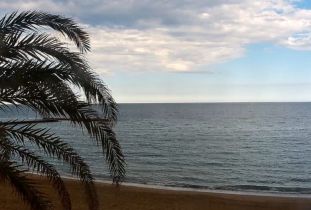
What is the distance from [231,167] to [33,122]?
83.6ft

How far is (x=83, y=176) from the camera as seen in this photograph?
7.35m

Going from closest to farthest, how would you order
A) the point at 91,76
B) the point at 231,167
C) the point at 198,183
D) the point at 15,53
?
the point at 15,53, the point at 91,76, the point at 198,183, the point at 231,167

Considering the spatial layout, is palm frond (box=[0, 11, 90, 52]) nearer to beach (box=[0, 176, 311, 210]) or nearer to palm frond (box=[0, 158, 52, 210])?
palm frond (box=[0, 158, 52, 210])

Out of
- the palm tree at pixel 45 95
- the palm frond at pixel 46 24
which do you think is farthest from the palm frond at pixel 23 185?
the palm frond at pixel 46 24

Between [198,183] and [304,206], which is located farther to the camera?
[198,183]

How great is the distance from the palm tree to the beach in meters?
7.95

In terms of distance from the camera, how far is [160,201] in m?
16.4

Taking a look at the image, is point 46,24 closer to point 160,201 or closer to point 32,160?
point 32,160

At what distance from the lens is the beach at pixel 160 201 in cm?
1513

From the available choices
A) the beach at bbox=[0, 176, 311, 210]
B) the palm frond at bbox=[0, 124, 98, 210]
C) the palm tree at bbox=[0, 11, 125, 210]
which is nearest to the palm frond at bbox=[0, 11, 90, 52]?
the palm tree at bbox=[0, 11, 125, 210]

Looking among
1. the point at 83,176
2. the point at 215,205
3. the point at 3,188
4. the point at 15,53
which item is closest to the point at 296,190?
the point at 215,205

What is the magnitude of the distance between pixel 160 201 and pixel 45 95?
36.8 feet

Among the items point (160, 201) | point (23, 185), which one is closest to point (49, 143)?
point (23, 185)

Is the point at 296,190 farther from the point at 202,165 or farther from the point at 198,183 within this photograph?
the point at 202,165
